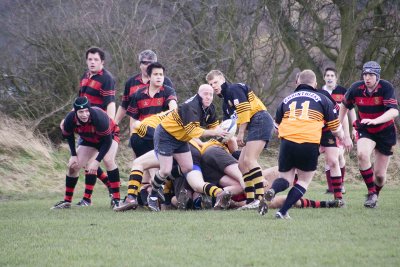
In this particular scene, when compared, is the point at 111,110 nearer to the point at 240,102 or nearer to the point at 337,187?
the point at 240,102

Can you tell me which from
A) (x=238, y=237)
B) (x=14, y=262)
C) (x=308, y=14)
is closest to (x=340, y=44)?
(x=308, y=14)

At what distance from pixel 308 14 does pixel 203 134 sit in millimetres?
10751

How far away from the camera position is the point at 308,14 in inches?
773

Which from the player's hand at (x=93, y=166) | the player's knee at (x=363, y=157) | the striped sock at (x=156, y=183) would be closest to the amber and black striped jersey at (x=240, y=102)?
the striped sock at (x=156, y=183)

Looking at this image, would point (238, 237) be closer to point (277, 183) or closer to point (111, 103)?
point (277, 183)

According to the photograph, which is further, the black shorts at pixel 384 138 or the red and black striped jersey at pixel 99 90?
the red and black striped jersey at pixel 99 90

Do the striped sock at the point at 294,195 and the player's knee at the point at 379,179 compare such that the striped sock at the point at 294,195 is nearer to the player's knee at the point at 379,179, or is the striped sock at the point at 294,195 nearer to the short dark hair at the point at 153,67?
the player's knee at the point at 379,179

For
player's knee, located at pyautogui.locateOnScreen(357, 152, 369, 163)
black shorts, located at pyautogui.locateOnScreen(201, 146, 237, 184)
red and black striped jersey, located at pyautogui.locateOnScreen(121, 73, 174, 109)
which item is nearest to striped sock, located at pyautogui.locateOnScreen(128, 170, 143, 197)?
black shorts, located at pyautogui.locateOnScreen(201, 146, 237, 184)

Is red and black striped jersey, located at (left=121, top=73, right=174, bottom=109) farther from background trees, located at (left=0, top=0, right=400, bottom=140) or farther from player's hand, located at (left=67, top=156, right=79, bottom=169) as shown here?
background trees, located at (left=0, top=0, right=400, bottom=140)

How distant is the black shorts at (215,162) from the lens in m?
10.6

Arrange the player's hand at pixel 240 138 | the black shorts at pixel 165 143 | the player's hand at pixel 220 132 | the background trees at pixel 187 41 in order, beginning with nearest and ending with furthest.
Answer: the player's hand at pixel 220 132
the black shorts at pixel 165 143
the player's hand at pixel 240 138
the background trees at pixel 187 41

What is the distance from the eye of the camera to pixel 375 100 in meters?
10.6

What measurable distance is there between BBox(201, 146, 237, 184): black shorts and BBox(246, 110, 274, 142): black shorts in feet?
1.34

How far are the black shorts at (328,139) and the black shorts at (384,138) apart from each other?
14.9 inches
